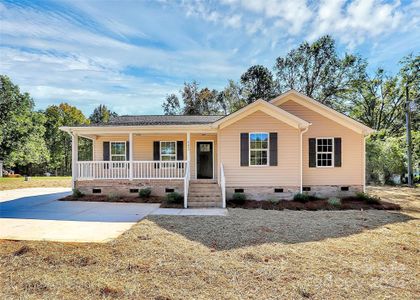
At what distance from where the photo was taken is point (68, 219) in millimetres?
8086

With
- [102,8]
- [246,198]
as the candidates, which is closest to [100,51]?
[102,8]

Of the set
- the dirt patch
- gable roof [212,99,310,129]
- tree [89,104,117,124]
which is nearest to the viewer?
the dirt patch

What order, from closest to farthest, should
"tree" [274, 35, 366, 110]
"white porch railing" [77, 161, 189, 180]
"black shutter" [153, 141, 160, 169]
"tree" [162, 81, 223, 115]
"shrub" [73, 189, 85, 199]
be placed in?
"shrub" [73, 189, 85, 199] → "white porch railing" [77, 161, 189, 180] → "black shutter" [153, 141, 160, 169] → "tree" [274, 35, 366, 110] → "tree" [162, 81, 223, 115]

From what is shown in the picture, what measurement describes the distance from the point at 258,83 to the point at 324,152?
20530mm

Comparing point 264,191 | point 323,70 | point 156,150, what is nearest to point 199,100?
point 323,70

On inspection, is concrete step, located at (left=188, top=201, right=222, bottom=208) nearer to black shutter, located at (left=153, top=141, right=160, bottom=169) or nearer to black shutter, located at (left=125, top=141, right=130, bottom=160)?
black shutter, located at (left=153, top=141, right=160, bottom=169)

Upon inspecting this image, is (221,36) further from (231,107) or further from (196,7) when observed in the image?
(231,107)

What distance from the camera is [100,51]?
1221 cm

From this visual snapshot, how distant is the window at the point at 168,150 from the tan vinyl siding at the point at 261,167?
347 cm

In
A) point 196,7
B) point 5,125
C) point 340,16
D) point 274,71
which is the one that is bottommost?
point 5,125

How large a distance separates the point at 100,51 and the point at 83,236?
9.19 m

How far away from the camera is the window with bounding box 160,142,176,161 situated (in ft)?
46.6

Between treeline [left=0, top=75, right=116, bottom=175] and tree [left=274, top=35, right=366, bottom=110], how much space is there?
23135mm

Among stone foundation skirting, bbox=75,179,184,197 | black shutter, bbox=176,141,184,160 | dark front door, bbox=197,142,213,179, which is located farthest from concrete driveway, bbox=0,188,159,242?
dark front door, bbox=197,142,213,179
